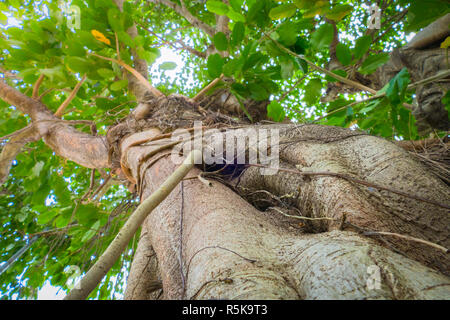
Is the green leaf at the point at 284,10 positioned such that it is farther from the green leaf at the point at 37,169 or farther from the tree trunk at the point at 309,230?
the green leaf at the point at 37,169

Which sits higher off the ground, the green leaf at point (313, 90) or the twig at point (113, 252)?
the green leaf at point (313, 90)

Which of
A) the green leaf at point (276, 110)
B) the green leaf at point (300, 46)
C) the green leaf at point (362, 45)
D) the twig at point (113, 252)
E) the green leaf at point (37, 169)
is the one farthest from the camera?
the green leaf at point (37, 169)

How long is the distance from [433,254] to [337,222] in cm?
24

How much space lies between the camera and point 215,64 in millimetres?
1449

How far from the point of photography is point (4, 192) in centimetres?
344

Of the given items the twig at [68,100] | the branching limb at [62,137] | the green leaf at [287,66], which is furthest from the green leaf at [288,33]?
the twig at [68,100]

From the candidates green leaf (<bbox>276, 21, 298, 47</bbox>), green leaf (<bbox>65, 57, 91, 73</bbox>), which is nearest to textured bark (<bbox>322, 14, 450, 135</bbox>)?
green leaf (<bbox>276, 21, 298, 47</bbox>)

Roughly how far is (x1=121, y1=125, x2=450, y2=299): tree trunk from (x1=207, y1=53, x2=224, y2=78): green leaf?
543mm

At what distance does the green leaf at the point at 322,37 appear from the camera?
1.26 metres

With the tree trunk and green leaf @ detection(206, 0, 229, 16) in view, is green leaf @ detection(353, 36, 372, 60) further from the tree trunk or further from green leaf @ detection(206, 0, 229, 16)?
green leaf @ detection(206, 0, 229, 16)

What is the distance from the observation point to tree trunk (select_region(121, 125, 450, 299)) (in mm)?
539

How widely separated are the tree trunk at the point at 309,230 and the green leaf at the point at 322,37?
42cm

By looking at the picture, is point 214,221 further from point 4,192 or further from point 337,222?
point 4,192

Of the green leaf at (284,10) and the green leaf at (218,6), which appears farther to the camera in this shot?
the green leaf at (218,6)
